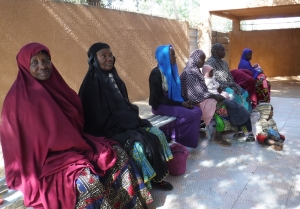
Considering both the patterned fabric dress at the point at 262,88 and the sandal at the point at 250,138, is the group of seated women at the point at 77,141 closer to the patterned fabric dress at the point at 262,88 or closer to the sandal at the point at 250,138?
the sandal at the point at 250,138

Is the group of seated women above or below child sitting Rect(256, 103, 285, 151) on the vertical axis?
above

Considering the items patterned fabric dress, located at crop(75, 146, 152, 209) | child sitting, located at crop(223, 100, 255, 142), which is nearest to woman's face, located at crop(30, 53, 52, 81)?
patterned fabric dress, located at crop(75, 146, 152, 209)

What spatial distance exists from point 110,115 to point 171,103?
4.06 feet

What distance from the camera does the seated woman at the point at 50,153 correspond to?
204cm

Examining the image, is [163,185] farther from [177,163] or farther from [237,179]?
[237,179]

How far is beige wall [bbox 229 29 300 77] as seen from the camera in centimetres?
1195

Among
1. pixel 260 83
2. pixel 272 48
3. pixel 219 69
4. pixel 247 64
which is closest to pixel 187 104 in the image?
pixel 219 69

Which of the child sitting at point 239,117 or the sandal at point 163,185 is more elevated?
the child sitting at point 239,117

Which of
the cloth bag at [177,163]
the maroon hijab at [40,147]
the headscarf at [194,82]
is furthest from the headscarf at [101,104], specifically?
the headscarf at [194,82]

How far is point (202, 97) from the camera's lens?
4.18 meters

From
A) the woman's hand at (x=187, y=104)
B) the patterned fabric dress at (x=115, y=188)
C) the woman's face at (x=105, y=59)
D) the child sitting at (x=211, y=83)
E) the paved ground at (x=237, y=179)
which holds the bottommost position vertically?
the paved ground at (x=237, y=179)

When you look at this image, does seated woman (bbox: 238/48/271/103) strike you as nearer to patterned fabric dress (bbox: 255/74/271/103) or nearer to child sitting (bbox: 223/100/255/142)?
patterned fabric dress (bbox: 255/74/271/103)

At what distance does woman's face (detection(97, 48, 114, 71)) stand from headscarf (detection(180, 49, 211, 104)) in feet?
5.14

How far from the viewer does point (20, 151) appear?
2.07 metres
